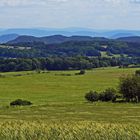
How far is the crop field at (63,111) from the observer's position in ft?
59.0

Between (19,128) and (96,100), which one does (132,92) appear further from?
(19,128)

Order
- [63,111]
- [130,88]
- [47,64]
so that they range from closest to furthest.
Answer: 1. [63,111]
2. [130,88]
3. [47,64]

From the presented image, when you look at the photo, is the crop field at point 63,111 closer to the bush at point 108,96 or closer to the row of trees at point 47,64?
the bush at point 108,96

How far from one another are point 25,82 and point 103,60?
70.5 m

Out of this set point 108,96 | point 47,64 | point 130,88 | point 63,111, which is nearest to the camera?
point 63,111

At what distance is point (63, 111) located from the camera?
5453cm

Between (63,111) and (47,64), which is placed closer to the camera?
(63,111)

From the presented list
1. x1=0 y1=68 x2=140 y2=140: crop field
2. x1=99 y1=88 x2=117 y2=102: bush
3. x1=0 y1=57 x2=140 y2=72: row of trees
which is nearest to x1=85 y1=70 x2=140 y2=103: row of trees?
x1=99 y1=88 x2=117 y2=102: bush

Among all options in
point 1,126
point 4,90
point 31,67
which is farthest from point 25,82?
point 1,126

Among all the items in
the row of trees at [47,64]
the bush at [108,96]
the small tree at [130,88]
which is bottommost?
the row of trees at [47,64]

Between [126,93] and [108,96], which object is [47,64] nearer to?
[108,96]

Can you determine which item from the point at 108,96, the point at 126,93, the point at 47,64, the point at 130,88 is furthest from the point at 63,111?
the point at 47,64

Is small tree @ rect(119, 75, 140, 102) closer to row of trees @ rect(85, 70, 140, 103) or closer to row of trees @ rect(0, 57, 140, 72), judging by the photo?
row of trees @ rect(85, 70, 140, 103)

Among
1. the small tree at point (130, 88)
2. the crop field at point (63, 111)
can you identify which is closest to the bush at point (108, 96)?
the small tree at point (130, 88)
